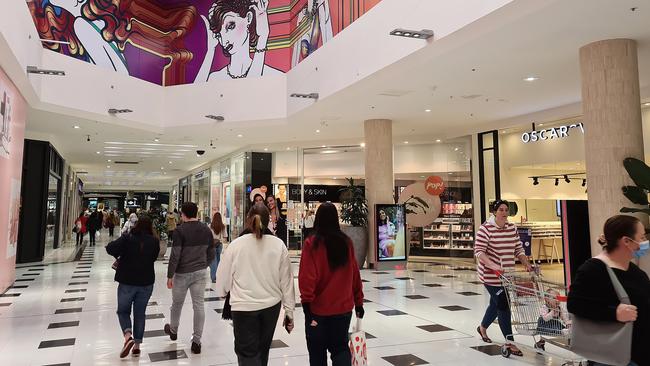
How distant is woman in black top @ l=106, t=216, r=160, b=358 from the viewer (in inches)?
153

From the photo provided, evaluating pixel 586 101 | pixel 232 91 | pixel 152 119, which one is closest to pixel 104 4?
pixel 152 119

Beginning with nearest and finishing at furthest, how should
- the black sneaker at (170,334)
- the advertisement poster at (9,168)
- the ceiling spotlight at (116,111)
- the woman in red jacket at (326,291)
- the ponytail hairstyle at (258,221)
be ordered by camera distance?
the woman in red jacket at (326,291)
the ponytail hairstyle at (258,221)
the black sneaker at (170,334)
the advertisement poster at (9,168)
the ceiling spotlight at (116,111)

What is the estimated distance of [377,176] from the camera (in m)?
10.5

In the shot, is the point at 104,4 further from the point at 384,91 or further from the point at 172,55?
the point at 384,91

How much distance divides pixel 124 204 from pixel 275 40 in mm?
43982

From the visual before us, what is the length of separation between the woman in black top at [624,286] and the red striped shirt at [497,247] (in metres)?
2.11

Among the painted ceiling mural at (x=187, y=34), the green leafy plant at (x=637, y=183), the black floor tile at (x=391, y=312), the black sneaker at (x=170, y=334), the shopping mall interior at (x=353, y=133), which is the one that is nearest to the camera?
the black sneaker at (x=170, y=334)

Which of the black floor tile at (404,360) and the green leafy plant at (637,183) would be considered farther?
the green leafy plant at (637,183)

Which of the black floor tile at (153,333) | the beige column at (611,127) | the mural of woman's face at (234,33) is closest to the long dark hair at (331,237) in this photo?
the black floor tile at (153,333)

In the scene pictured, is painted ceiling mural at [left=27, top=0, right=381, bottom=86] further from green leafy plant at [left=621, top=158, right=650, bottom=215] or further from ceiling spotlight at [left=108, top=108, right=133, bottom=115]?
green leafy plant at [left=621, top=158, right=650, bottom=215]

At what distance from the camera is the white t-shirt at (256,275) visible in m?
2.69

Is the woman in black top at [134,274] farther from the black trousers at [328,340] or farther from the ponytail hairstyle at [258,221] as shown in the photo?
the black trousers at [328,340]

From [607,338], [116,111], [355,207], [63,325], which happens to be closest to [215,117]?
[116,111]

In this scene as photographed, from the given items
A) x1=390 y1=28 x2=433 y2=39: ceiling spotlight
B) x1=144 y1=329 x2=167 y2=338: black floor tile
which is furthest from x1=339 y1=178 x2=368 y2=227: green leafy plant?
x1=144 y1=329 x2=167 y2=338: black floor tile
